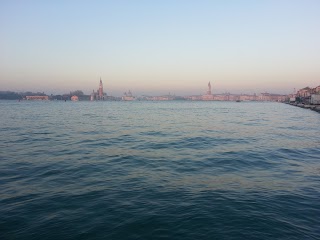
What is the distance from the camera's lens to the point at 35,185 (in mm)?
11820

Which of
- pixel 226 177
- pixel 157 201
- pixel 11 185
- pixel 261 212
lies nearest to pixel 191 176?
pixel 226 177

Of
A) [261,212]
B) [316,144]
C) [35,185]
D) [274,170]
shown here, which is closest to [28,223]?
[35,185]

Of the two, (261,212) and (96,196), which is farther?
(96,196)

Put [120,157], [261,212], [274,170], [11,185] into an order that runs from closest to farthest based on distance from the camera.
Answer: [261,212]
[11,185]
[274,170]
[120,157]

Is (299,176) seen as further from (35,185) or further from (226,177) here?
(35,185)

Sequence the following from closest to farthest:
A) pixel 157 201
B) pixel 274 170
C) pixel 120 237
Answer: pixel 120 237 < pixel 157 201 < pixel 274 170

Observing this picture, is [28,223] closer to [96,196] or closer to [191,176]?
[96,196]

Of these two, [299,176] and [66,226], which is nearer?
[66,226]

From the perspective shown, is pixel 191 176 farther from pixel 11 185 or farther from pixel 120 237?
pixel 11 185

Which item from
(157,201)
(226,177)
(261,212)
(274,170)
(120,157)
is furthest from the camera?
(120,157)

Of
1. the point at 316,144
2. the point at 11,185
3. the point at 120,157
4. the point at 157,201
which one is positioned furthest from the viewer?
the point at 316,144

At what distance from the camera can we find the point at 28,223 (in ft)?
26.8

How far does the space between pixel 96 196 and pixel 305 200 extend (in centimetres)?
815

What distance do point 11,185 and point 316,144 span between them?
24.3 metres
